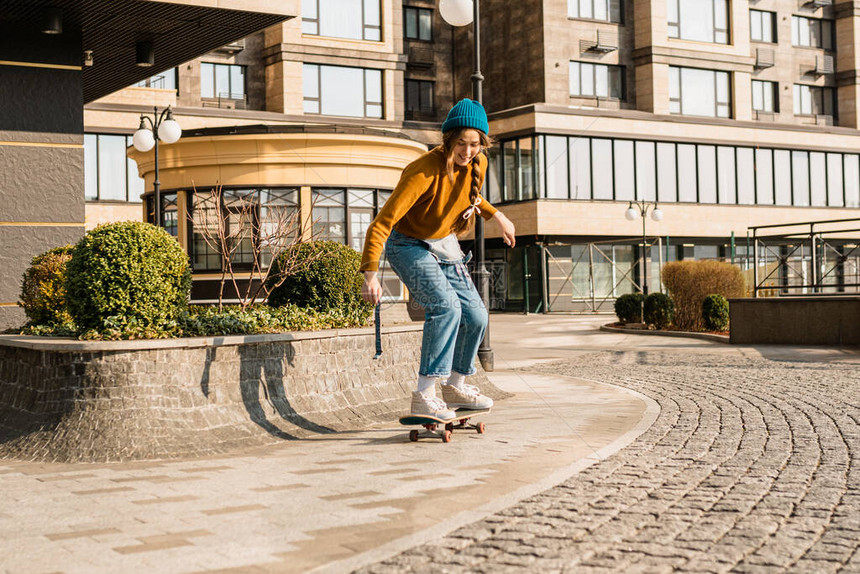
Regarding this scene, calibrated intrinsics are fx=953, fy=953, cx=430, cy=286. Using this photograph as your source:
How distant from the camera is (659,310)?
23.3m

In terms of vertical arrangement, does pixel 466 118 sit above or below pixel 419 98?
below

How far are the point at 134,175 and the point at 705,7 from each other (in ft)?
91.1

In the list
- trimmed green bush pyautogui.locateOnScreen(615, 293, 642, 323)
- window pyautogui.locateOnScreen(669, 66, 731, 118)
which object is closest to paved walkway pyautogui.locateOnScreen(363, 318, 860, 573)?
trimmed green bush pyautogui.locateOnScreen(615, 293, 642, 323)

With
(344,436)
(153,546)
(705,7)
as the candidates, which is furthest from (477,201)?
(705,7)

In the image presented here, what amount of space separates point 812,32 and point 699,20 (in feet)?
29.8

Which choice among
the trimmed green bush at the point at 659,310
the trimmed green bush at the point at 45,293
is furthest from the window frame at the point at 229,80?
the trimmed green bush at the point at 45,293

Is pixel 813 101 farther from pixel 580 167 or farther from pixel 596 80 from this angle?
pixel 580 167

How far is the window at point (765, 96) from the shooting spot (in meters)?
49.2

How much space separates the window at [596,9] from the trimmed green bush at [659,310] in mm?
22854

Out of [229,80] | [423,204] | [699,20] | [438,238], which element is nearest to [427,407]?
[438,238]

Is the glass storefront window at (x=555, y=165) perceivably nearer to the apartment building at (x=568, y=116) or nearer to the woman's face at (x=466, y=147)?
the apartment building at (x=568, y=116)

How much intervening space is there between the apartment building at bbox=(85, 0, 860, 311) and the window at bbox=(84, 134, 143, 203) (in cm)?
6

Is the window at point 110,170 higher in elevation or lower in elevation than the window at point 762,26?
lower

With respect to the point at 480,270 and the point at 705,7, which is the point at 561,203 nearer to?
the point at 705,7
